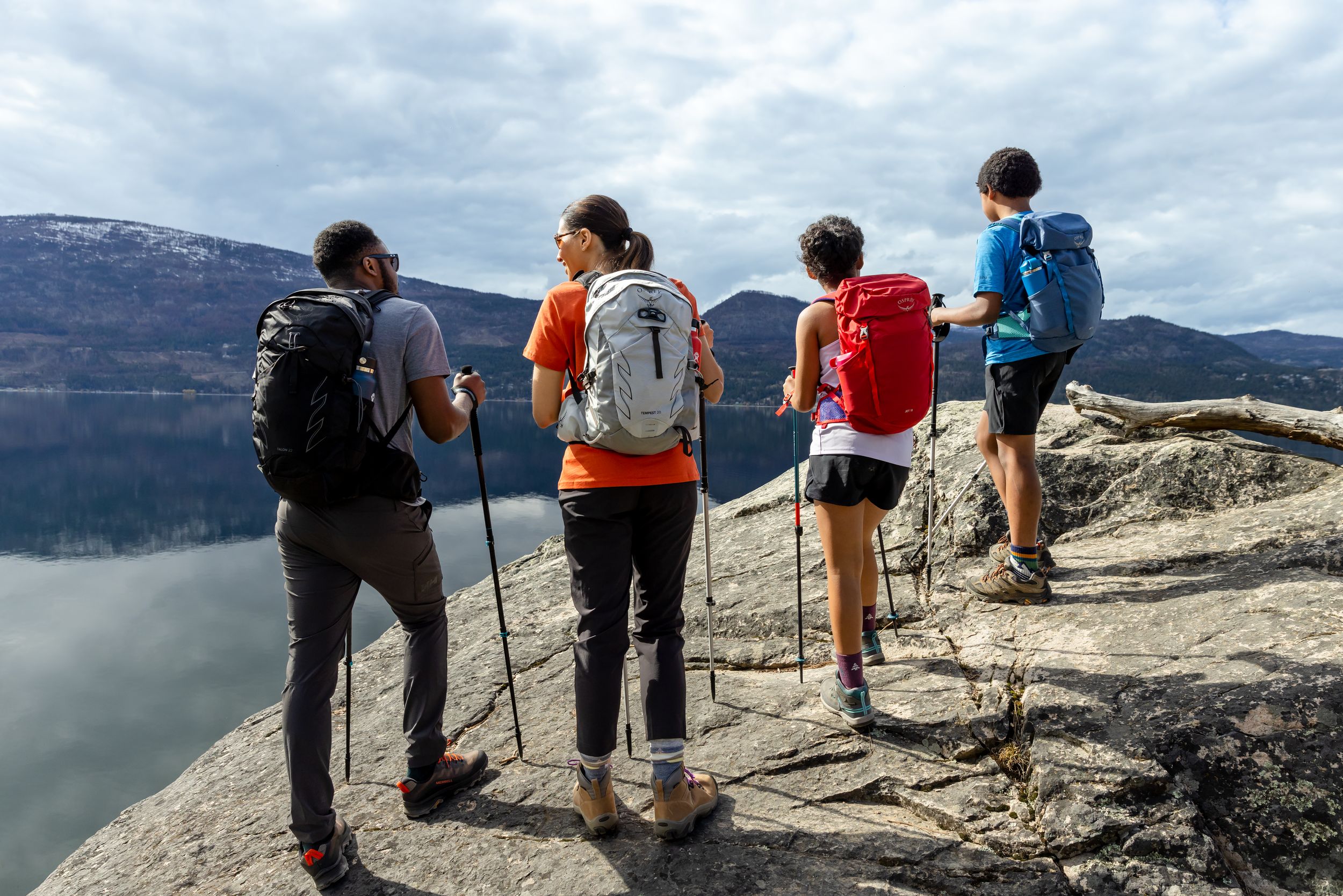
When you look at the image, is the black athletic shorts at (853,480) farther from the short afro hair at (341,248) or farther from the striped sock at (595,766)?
the short afro hair at (341,248)

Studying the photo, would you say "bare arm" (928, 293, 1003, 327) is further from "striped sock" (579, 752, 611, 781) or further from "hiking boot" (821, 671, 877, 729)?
"striped sock" (579, 752, 611, 781)

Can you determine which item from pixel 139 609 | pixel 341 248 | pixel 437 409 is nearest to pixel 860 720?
pixel 437 409

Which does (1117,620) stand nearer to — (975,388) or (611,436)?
(611,436)

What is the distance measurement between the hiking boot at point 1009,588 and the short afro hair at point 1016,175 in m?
2.22

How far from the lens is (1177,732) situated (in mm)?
2846

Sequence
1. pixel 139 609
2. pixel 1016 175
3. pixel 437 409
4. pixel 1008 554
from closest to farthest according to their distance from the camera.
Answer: pixel 437 409 → pixel 1016 175 → pixel 1008 554 → pixel 139 609

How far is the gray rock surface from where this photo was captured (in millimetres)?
2572

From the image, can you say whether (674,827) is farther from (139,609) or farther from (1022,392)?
(139,609)

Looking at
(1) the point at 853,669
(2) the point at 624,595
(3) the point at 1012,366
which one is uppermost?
(3) the point at 1012,366

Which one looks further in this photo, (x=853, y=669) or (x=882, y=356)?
(x=853, y=669)

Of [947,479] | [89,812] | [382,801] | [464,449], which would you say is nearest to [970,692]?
[382,801]

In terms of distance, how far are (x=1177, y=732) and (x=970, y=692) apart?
0.87m

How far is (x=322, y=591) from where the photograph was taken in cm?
293

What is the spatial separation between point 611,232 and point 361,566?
170 cm
